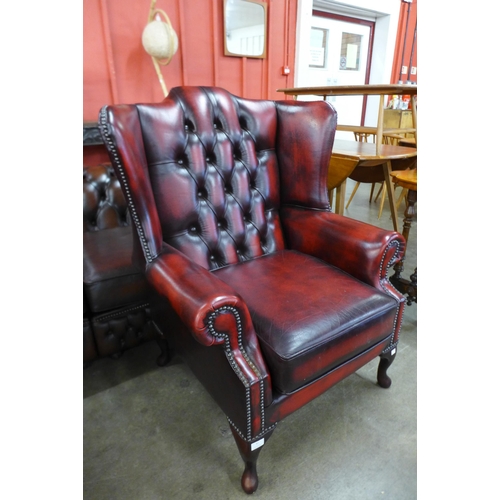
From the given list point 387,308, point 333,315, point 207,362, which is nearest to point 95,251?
point 207,362

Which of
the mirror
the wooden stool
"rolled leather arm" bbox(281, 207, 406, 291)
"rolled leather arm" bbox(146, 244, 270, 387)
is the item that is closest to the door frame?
the mirror

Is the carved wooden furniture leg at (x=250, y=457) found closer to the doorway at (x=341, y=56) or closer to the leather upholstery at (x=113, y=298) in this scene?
the leather upholstery at (x=113, y=298)

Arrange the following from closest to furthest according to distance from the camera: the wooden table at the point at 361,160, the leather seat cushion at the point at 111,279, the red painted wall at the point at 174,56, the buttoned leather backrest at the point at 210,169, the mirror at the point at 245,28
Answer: the buttoned leather backrest at the point at 210,169, the leather seat cushion at the point at 111,279, the wooden table at the point at 361,160, the red painted wall at the point at 174,56, the mirror at the point at 245,28

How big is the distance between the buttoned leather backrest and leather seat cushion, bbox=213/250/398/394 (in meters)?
0.21

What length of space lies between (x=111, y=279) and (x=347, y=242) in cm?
100

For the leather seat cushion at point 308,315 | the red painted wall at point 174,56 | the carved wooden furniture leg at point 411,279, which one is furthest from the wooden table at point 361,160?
the red painted wall at point 174,56

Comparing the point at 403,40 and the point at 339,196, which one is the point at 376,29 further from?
the point at 339,196

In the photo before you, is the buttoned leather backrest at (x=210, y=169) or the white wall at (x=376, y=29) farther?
the white wall at (x=376, y=29)

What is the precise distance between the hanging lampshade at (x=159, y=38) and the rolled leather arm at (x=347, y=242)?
1735 mm

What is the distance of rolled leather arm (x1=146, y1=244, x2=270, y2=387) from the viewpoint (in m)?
0.89

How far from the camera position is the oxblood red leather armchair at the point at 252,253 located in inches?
39.9

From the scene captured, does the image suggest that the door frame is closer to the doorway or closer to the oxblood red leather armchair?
the doorway

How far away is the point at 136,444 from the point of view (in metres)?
1.26
